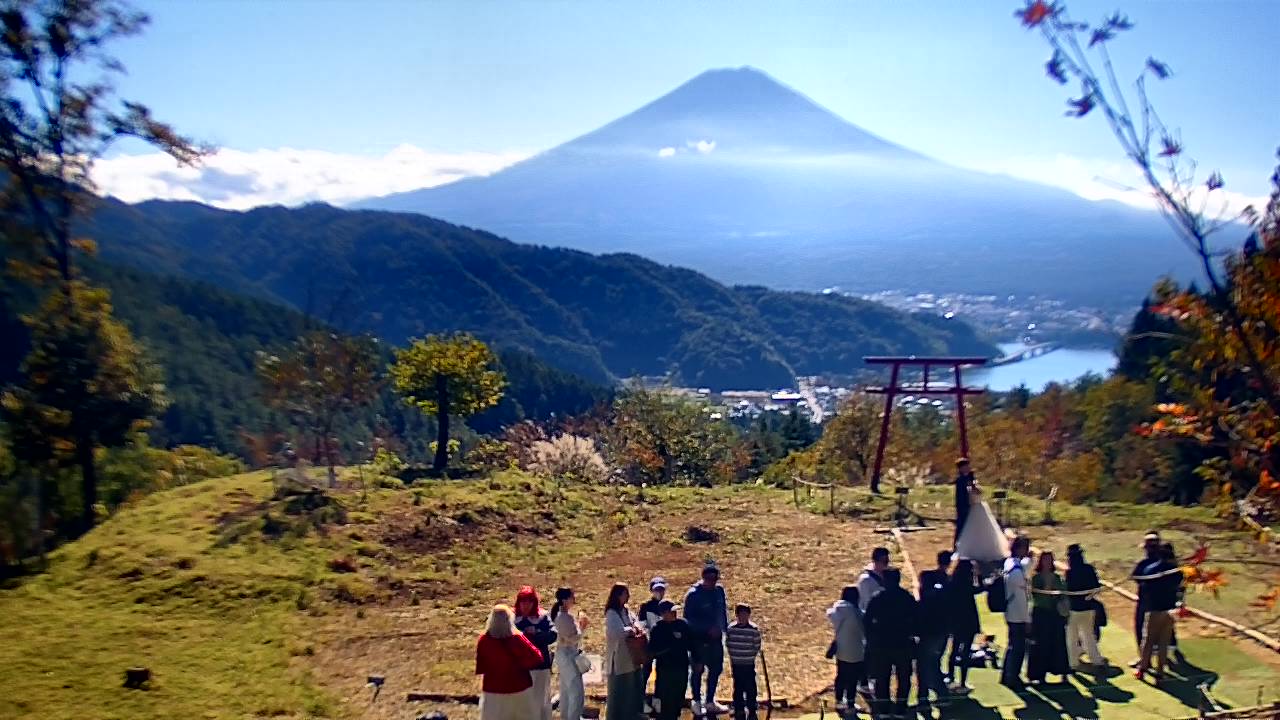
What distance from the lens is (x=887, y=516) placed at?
16.6 metres

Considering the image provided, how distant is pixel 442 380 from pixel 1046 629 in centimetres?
1457

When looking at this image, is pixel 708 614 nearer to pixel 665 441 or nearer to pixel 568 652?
pixel 568 652

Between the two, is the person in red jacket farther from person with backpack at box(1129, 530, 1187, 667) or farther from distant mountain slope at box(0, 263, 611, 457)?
distant mountain slope at box(0, 263, 611, 457)

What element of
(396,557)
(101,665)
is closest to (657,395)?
(396,557)

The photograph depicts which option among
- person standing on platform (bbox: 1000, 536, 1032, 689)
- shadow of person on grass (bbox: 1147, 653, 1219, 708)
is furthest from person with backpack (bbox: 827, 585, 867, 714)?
shadow of person on grass (bbox: 1147, 653, 1219, 708)

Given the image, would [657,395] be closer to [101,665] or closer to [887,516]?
[887,516]

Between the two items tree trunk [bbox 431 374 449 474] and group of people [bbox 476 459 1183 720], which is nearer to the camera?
group of people [bbox 476 459 1183 720]

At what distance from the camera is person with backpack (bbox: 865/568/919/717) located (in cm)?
767

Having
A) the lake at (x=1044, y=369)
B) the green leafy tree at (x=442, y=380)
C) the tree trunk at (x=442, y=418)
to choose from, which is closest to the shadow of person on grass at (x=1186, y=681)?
the green leafy tree at (x=442, y=380)

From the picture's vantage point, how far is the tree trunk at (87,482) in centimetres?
1518

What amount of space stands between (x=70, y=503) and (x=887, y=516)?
13.8 m

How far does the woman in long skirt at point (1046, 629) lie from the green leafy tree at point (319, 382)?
13309 millimetres

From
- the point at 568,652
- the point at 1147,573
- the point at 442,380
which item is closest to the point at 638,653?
the point at 568,652

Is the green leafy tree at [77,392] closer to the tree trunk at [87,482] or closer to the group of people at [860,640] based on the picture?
the tree trunk at [87,482]
